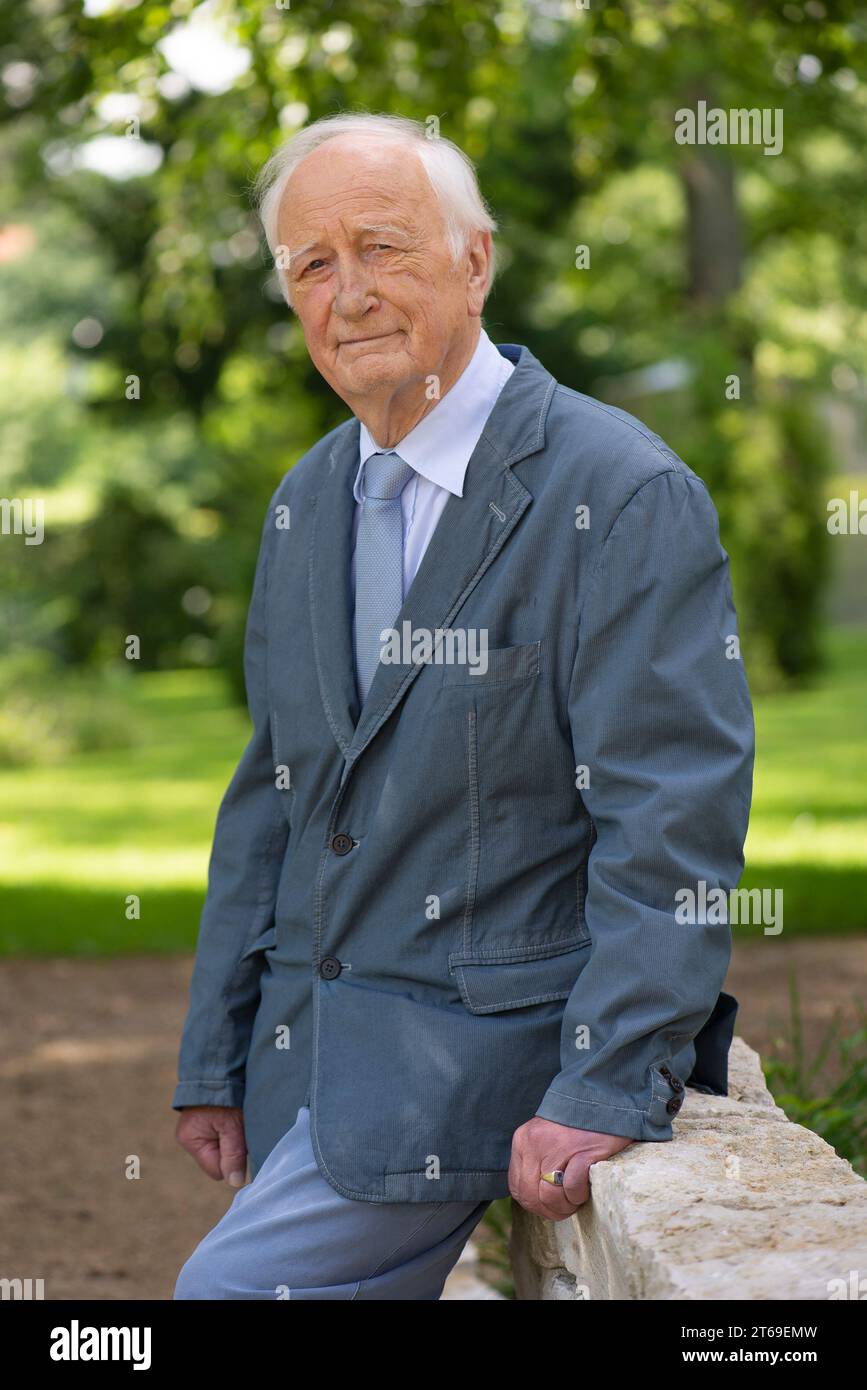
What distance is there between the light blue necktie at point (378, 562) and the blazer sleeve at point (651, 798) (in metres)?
0.37

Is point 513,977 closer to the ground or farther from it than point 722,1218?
farther from it

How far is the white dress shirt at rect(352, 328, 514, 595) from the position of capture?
242 cm

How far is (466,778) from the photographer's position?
7.53 feet

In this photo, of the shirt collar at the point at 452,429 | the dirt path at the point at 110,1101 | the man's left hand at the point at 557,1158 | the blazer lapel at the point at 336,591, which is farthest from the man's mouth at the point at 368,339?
the dirt path at the point at 110,1101

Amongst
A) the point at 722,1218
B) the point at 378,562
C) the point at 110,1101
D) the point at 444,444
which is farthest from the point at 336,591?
the point at 110,1101

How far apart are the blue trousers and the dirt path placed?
2093 millimetres

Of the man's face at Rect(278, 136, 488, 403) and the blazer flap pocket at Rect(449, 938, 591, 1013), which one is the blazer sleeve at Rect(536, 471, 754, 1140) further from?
the man's face at Rect(278, 136, 488, 403)

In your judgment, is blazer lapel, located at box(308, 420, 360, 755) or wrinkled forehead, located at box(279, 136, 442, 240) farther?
blazer lapel, located at box(308, 420, 360, 755)

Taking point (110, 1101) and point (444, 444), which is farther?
point (110, 1101)

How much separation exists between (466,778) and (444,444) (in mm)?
528

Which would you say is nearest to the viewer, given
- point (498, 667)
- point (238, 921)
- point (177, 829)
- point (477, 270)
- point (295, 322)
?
point (498, 667)

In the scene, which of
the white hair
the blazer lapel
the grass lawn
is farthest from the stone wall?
the grass lawn

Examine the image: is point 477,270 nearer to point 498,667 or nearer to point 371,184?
point 371,184
